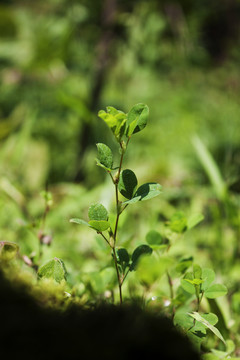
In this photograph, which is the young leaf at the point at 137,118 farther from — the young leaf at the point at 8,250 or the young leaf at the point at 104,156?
the young leaf at the point at 8,250

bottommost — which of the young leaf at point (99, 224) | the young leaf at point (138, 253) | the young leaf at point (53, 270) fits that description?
the young leaf at point (138, 253)

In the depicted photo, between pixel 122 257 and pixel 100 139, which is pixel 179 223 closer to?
pixel 122 257

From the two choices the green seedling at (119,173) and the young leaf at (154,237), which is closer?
the green seedling at (119,173)

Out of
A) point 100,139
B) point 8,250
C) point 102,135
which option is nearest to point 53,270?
point 8,250

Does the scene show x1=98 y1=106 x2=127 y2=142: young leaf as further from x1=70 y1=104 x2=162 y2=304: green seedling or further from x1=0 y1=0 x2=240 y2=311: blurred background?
x1=0 y1=0 x2=240 y2=311: blurred background

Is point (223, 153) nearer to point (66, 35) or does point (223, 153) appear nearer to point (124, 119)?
point (66, 35)

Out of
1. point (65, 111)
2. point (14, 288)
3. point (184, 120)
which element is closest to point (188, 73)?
point (184, 120)

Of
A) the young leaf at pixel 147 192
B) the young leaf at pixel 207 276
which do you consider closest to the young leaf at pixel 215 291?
the young leaf at pixel 207 276
